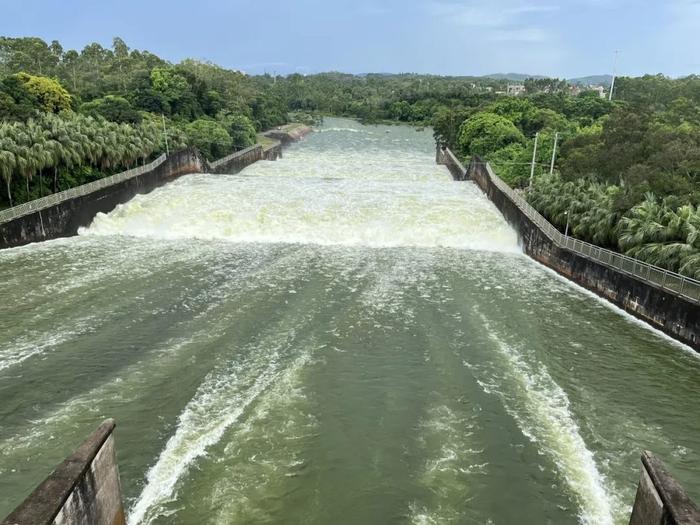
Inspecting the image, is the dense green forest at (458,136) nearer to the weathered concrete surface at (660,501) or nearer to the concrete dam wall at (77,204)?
the concrete dam wall at (77,204)

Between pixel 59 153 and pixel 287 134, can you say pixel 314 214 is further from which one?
pixel 287 134

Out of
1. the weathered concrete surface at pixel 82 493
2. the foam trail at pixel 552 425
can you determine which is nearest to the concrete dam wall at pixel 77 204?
the weathered concrete surface at pixel 82 493

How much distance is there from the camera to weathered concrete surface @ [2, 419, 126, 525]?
704cm

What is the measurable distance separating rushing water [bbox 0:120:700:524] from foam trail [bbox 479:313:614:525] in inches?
2.2

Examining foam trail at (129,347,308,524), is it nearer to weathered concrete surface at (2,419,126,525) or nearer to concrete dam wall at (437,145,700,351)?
weathered concrete surface at (2,419,126,525)

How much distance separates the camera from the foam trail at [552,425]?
410 inches

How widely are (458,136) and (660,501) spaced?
227 ft

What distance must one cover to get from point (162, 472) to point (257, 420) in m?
2.38

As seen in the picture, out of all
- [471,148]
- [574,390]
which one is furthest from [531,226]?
[471,148]

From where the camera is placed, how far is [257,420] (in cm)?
1249

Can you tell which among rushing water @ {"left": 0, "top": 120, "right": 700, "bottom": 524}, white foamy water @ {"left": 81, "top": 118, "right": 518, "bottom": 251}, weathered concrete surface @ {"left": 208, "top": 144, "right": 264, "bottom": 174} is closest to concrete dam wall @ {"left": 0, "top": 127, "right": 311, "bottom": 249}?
white foamy water @ {"left": 81, "top": 118, "right": 518, "bottom": 251}

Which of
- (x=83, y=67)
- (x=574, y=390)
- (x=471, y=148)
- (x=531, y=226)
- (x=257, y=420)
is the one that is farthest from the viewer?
(x=83, y=67)

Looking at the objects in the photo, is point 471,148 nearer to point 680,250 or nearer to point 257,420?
point 680,250

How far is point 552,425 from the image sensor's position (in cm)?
1280
